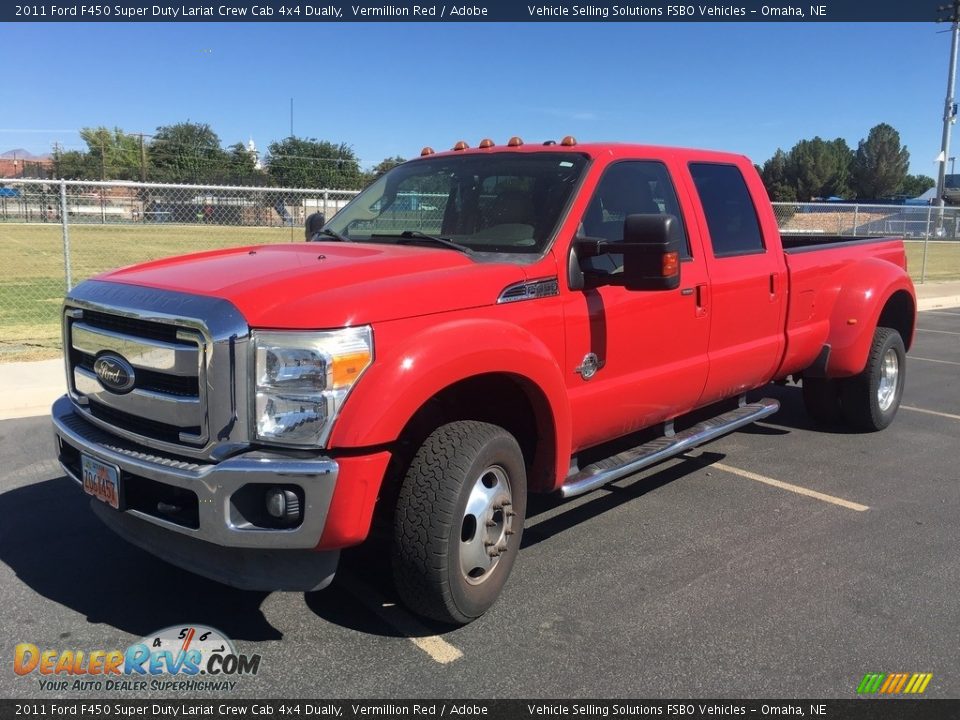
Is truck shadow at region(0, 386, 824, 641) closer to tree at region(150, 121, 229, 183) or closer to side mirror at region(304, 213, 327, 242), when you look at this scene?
side mirror at region(304, 213, 327, 242)

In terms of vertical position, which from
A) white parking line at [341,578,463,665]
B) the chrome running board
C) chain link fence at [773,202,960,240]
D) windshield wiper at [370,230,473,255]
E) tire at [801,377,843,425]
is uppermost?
chain link fence at [773,202,960,240]

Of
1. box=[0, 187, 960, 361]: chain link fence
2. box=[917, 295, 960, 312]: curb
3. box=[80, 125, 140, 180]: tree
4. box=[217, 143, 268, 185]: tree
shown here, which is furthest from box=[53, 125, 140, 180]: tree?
box=[917, 295, 960, 312]: curb

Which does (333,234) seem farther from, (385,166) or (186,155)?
(186,155)

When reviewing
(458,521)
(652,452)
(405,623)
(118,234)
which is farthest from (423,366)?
(118,234)

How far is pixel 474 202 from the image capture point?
4363 millimetres

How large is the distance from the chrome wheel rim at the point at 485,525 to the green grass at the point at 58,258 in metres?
7.21

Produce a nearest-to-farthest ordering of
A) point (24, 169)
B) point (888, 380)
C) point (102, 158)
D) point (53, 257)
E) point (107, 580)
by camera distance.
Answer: point (107, 580) < point (888, 380) < point (53, 257) < point (24, 169) < point (102, 158)

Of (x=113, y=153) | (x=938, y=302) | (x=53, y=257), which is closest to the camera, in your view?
(x=938, y=302)

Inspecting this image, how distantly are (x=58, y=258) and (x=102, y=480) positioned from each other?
22050 mm

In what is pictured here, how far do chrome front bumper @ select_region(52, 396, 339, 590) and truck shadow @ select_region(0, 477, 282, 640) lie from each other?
1.48 feet

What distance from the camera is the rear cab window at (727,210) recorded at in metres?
5.01

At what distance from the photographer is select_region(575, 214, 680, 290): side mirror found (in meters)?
3.59

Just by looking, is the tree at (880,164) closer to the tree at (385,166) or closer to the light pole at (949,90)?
the light pole at (949,90)

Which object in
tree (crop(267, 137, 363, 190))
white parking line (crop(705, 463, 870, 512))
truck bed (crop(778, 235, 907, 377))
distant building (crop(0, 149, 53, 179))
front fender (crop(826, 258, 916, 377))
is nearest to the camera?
white parking line (crop(705, 463, 870, 512))
